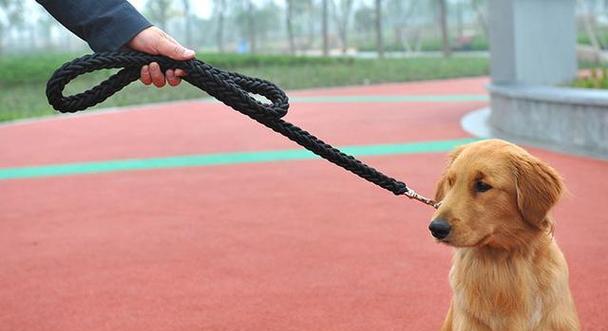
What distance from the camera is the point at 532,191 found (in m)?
3.31

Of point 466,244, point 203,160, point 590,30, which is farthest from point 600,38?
point 466,244

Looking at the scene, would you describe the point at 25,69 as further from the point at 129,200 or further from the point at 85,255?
the point at 85,255

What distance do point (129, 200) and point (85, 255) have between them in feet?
7.37

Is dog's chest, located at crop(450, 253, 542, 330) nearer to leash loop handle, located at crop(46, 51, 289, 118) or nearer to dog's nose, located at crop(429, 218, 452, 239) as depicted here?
dog's nose, located at crop(429, 218, 452, 239)

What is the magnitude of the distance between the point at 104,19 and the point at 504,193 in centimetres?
155

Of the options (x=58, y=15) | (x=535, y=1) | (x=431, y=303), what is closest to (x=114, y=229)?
(x=431, y=303)

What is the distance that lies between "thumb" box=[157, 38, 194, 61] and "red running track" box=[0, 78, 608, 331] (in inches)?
87.6

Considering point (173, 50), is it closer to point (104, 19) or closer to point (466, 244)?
point (104, 19)

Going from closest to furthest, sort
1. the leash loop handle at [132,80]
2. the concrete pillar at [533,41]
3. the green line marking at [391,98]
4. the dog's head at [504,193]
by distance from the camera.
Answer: the leash loop handle at [132,80]
the dog's head at [504,193]
the concrete pillar at [533,41]
the green line marking at [391,98]

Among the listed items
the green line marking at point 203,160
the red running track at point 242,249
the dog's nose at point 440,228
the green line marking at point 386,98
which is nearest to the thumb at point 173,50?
the dog's nose at point 440,228

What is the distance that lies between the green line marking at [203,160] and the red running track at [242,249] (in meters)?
0.42

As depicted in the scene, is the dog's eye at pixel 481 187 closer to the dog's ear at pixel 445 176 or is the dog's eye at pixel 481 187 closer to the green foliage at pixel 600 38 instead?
the dog's ear at pixel 445 176

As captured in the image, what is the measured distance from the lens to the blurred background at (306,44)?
25.1 meters

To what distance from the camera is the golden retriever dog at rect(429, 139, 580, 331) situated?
330 cm
